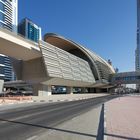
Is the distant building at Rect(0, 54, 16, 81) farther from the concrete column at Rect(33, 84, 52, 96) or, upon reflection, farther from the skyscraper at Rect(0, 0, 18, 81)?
the concrete column at Rect(33, 84, 52, 96)

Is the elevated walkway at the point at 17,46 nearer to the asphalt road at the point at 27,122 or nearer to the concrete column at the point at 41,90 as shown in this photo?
the concrete column at the point at 41,90

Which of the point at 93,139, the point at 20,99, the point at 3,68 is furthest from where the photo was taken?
the point at 3,68

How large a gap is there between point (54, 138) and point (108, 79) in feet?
457

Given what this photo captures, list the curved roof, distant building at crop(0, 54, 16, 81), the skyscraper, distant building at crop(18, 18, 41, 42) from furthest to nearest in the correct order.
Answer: distant building at crop(18, 18, 41, 42) < the skyscraper < distant building at crop(0, 54, 16, 81) < the curved roof

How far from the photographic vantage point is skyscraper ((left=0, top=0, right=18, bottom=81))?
526 ft

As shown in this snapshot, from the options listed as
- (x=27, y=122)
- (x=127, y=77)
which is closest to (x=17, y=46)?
(x=27, y=122)

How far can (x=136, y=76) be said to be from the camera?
142875 millimetres

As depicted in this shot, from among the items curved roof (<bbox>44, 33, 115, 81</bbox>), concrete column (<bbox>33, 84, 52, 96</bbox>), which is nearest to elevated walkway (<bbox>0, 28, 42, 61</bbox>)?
concrete column (<bbox>33, 84, 52, 96</bbox>)

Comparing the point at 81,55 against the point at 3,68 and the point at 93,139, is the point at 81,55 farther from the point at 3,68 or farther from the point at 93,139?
the point at 93,139

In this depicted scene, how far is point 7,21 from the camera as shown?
172 m

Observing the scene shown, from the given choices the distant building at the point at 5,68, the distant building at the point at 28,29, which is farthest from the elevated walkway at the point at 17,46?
the distant building at the point at 28,29

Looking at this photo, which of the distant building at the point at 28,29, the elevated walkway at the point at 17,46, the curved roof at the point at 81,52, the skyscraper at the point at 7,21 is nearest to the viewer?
the elevated walkway at the point at 17,46

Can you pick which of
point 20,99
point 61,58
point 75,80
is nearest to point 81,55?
point 75,80

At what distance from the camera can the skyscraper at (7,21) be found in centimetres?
16029
